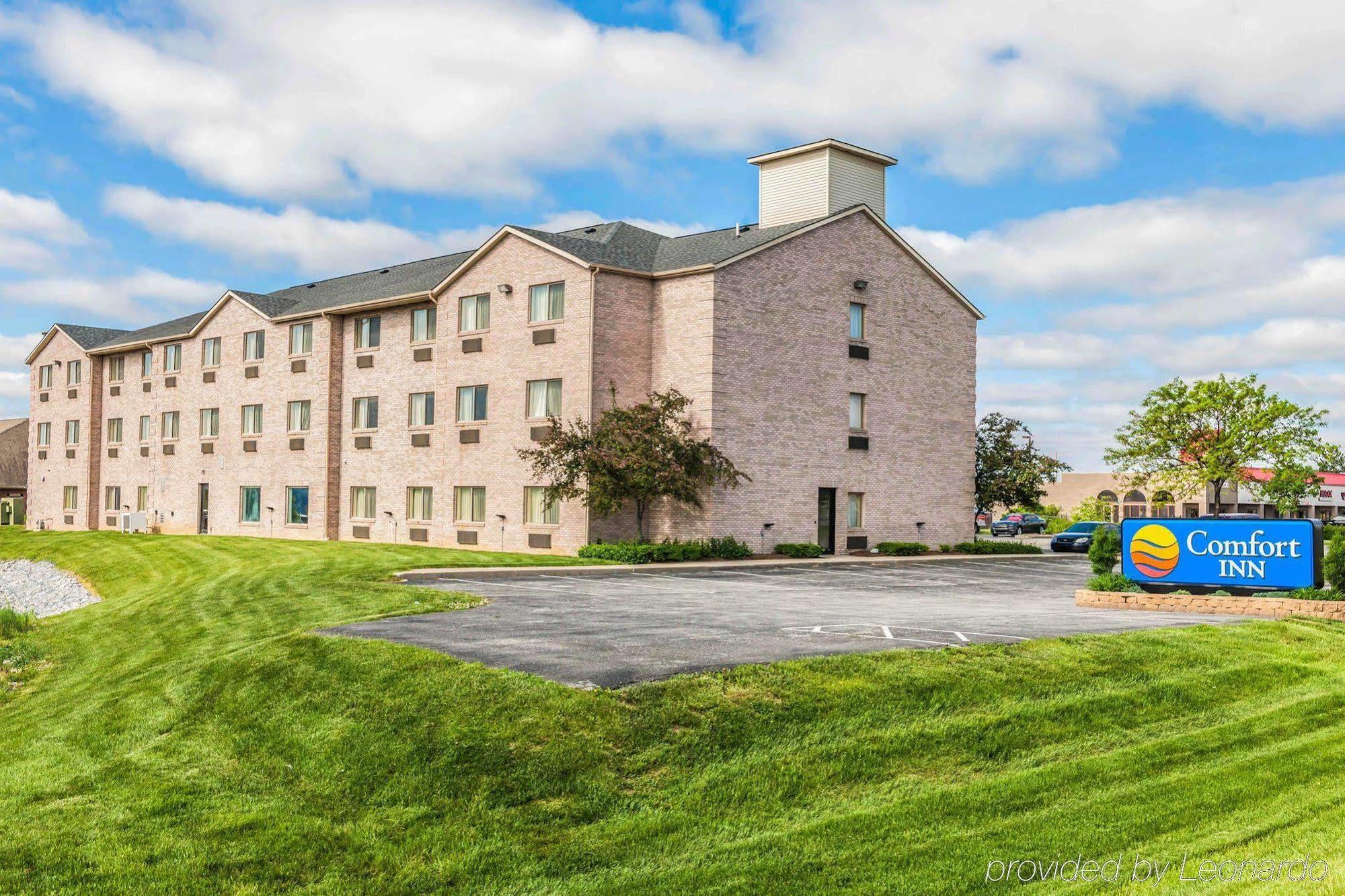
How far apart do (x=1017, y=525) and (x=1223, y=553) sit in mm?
55331

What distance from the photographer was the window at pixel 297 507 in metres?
42.6

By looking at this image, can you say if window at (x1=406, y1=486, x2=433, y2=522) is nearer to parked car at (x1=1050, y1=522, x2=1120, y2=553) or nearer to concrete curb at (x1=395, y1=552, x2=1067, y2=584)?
concrete curb at (x1=395, y1=552, x2=1067, y2=584)

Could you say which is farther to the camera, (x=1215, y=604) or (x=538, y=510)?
(x=538, y=510)

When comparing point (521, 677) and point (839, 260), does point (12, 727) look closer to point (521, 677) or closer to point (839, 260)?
point (521, 677)

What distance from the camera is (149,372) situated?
5250 cm

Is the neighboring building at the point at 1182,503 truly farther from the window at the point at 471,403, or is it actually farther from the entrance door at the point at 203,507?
the entrance door at the point at 203,507

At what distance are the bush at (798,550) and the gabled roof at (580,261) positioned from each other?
8.77 meters

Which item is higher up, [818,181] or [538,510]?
[818,181]

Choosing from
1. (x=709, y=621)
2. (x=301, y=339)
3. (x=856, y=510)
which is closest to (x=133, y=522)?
(x=301, y=339)

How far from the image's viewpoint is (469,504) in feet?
119

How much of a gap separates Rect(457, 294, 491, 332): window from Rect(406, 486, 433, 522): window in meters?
5.79

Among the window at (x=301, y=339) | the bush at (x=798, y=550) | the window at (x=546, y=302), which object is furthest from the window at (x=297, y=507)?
the bush at (x=798, y=550)

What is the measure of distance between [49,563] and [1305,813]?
1674 inches

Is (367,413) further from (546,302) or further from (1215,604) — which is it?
(1215,604)
